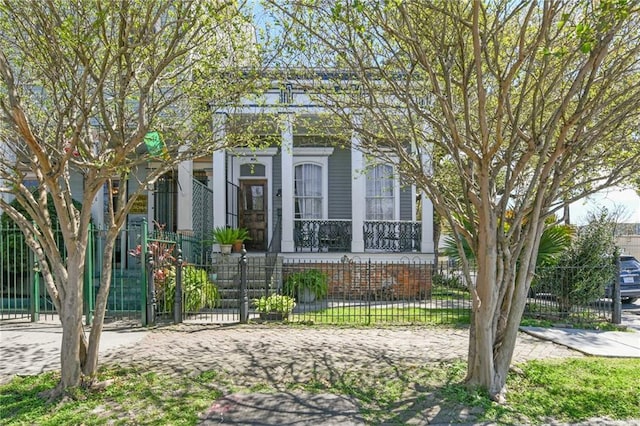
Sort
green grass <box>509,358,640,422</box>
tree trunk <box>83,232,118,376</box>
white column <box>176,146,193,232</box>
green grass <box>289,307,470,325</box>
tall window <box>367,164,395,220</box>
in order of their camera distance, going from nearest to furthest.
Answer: green grass <box>509,358,640,422</box> < tree trunk <box>83,232,118,376</box> < green grass <box>289,307,470,325</box> < white column <box>176,146,193,232</box> < tall window <box>367,164,395,220</box>

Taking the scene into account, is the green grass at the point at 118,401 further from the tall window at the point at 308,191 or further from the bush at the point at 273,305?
the tall window at the point at 308,191

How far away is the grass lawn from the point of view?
482 centimetres

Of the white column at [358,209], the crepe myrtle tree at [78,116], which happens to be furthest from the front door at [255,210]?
the crepe myrtle tree at [78,116]

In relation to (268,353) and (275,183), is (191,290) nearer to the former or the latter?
(268,353)

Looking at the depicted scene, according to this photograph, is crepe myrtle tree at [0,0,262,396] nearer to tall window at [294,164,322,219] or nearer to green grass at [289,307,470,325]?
green grass at [289,307,470,325]

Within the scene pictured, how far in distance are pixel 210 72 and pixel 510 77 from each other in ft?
14.0

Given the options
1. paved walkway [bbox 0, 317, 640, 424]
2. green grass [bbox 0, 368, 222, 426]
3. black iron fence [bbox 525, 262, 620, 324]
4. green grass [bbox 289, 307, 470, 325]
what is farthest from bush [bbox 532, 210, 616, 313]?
green grass [bbox 0, 368, 222, 426]

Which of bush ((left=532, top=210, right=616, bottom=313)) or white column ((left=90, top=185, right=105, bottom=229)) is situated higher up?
white column ((left=90, top=185, right=105, bottom=229))

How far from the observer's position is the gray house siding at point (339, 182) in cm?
1595

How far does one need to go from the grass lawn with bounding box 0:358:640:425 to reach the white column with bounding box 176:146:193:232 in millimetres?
8323

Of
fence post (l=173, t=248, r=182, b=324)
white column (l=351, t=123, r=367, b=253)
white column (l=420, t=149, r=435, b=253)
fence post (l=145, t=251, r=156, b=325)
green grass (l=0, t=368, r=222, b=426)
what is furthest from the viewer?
white column (l=420, t=149, r=435, b=253)

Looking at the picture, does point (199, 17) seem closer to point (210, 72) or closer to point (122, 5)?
point (122, 5)

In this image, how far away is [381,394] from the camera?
18.0ft

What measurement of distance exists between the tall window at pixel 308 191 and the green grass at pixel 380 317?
17.5 feet
